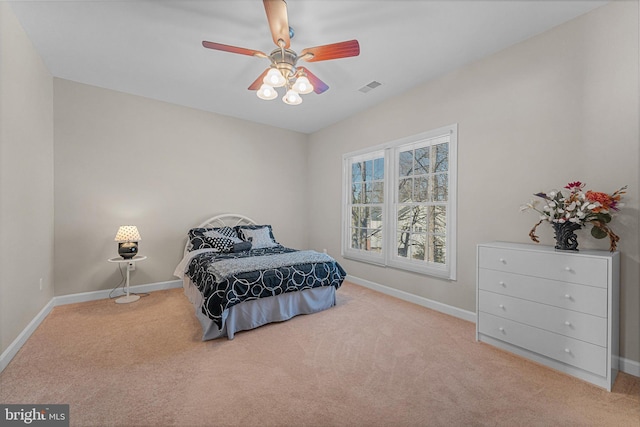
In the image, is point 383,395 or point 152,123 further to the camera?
point 152,123

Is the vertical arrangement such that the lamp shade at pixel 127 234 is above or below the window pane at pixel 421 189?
below

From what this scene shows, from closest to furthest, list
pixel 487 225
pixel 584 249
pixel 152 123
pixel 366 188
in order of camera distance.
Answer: pixel 584 249 < pixel 487 225 < pixel 152 123 < pixel 366 188

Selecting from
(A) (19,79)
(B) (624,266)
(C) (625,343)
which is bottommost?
(C) (625,343)

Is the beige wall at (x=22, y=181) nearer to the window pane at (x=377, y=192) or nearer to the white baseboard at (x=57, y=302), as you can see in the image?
the white baseboard at (x=57, y=302)

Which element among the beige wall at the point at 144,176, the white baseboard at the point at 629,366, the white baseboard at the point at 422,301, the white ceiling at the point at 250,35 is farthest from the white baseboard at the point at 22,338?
the white baseboard at the point at 629,366

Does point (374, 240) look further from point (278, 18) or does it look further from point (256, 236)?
point (278, 18)

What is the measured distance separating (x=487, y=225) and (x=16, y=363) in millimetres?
4352

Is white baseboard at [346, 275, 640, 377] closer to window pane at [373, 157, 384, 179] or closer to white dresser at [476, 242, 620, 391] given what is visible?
white dresser at [476, 242, 620, 391]

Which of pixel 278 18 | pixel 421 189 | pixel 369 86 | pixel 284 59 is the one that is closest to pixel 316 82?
Result: pixel 284 59

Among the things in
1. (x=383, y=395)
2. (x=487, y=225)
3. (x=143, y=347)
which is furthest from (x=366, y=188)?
(x=143, y=347)

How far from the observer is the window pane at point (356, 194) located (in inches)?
183

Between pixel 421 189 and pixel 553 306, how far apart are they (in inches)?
74.1

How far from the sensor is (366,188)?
14.8 ft

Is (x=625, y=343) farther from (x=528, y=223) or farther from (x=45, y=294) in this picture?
(x=45, y=294)
